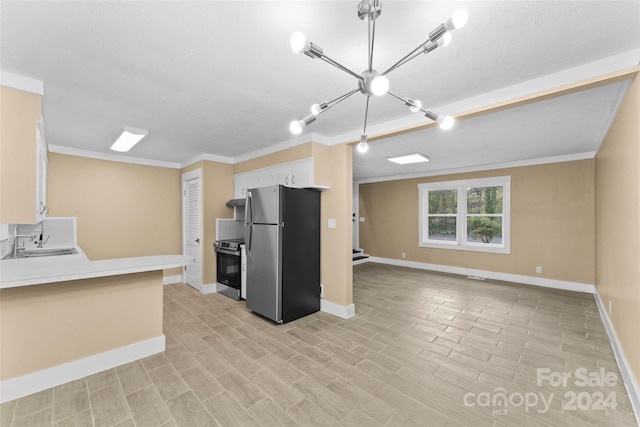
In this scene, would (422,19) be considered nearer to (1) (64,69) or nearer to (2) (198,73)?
(2) (198,73)

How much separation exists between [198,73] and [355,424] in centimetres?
283

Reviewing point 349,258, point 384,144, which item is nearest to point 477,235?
point 384,144

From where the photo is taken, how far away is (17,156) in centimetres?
210

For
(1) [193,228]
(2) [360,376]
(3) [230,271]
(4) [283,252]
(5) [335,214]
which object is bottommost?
(2) [360,376]

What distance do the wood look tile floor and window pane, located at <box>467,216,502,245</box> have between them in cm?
231

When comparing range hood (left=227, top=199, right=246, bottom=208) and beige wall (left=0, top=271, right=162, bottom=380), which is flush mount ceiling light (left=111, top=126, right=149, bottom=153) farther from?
beige wall (left=0, top=271, right=162, bottom=380)

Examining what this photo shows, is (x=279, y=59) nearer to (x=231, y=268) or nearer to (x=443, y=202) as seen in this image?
(x=231, y=268)

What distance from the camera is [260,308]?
3.54 m

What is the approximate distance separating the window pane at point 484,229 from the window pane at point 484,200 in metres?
0.17

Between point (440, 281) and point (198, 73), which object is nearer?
point (198, 73)

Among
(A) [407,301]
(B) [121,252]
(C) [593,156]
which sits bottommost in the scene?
(A) [407,301]

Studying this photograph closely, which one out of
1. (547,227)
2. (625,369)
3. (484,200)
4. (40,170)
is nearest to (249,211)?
(40,170)

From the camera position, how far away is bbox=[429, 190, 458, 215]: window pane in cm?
651

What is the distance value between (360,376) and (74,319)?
250 cm
